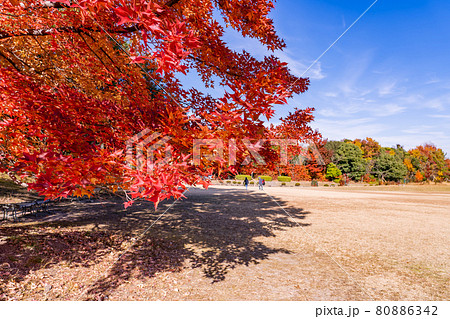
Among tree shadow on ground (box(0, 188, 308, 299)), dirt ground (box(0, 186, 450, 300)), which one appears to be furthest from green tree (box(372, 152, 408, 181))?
tree shadow on ground (box(0, 188, 308, 299))

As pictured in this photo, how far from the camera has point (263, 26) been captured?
4969mm

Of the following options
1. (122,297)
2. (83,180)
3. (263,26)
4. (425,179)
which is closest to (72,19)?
(83,180)

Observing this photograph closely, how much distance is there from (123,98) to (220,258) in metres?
4.35

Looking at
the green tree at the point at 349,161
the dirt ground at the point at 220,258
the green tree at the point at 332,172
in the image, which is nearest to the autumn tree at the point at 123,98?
the dirt ground at the point at 220,258

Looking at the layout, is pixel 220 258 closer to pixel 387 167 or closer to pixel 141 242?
pixel 141 242

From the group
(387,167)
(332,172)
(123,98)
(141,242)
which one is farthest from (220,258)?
(387,167)

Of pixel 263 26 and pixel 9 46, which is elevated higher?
pixel 263 26

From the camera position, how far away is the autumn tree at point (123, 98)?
8.20 feet

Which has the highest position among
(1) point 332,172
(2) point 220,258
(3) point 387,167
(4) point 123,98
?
(4) point 123,98

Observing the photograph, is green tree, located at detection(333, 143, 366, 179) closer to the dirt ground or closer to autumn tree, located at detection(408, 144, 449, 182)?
autumn tree, located at detection(408, 144, 449, 182)

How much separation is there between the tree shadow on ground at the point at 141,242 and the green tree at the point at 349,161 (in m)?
38.3

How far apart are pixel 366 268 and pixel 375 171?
51.1 meters

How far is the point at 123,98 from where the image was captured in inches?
183

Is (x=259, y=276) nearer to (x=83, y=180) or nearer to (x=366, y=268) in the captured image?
(x=366, y=268)
